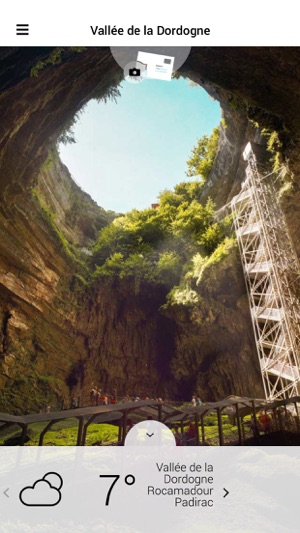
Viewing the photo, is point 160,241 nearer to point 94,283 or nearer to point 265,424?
point 94,283

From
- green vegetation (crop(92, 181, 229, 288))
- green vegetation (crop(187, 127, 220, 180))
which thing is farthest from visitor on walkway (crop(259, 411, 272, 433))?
green vegetation (crop(187, 127, 220, 180))

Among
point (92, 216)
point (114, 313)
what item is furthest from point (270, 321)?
point (92, 216)

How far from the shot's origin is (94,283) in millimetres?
15375

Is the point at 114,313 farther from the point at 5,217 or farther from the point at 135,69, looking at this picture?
the point at 135,69

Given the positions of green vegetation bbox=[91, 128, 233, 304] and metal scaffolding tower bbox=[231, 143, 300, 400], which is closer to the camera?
metal scaffolding tower bbox=[231, 143, 300, 400]

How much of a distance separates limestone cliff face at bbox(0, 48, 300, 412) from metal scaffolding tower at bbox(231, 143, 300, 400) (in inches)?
28.3

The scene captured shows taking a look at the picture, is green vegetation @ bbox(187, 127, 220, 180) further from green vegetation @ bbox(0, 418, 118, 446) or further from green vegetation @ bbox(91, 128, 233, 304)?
green vegetation @ bbox(0, 418, 118, 446)

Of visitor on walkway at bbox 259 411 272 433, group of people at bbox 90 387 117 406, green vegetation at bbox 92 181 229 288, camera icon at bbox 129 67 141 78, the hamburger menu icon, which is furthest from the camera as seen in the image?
green vegetation at bbox 92 181 229 288

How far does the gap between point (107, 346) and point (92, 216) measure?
10090 mm

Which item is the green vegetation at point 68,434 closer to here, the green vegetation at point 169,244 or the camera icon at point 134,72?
the camera icon at point 134,72

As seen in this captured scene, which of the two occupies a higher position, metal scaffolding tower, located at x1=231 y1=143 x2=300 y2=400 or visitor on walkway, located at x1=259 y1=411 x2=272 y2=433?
metal scaffolding tower, located at x1=231 y1=143 x2=300 y2=400

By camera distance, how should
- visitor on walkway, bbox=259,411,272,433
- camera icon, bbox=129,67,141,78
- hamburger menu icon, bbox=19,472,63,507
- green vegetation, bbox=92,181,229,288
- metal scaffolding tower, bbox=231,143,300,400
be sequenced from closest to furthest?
hamburger menu icon, bbox=19,472,63,507
camera icon, bbox=129,67,141,78
visitor on walkway, bbox=259,411,272,433
metal scaffolding tower, bbox=231,143,300,400
green vegetation, bbox=92,181,229,288

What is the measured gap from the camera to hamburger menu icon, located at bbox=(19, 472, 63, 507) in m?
2.41

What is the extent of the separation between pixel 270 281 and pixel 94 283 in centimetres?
884
